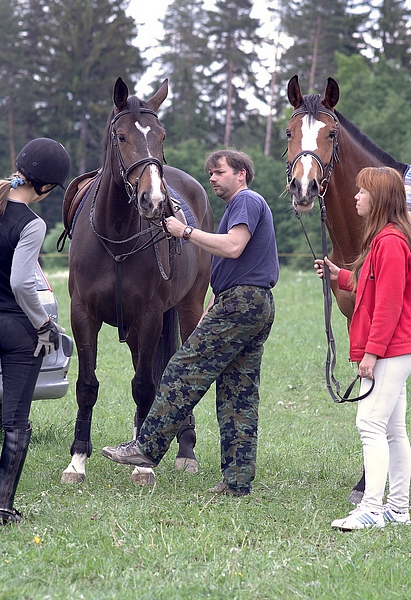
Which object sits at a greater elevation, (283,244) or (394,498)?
(394,498)

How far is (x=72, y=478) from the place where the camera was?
219 inches

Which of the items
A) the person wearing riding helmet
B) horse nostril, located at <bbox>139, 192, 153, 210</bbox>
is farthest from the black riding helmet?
horse nostril, located at <bbox>139, 192, 153, 210</bbox>

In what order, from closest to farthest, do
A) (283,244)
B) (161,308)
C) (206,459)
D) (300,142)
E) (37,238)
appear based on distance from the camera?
(37,238) → (300,142) → (161,308) → (206,459) → (283,244)

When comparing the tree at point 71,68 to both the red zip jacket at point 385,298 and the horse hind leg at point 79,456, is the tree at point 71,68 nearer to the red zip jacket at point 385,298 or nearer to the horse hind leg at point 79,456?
the horse hind leg at point 79,456

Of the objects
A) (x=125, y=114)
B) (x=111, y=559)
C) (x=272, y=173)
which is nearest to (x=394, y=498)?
(x=111, y=559)

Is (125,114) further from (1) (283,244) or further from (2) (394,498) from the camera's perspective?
(1) (283,244)

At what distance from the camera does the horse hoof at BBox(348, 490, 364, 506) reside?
5.22 m

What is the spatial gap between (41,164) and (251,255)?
1499 mm

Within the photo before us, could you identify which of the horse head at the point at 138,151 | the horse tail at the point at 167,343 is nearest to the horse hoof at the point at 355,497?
the horse tail at the point at 167,343

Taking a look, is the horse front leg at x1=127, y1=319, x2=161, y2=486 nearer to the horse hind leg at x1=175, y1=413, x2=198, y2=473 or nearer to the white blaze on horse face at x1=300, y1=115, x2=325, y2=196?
the horse hind leg at x1=175, y1=413, x2=198, y2=473

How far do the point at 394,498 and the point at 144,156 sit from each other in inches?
106

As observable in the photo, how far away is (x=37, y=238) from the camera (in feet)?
14.1

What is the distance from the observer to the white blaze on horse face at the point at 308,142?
16.4 feet

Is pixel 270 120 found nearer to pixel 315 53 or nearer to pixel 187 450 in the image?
pixel 315 53
